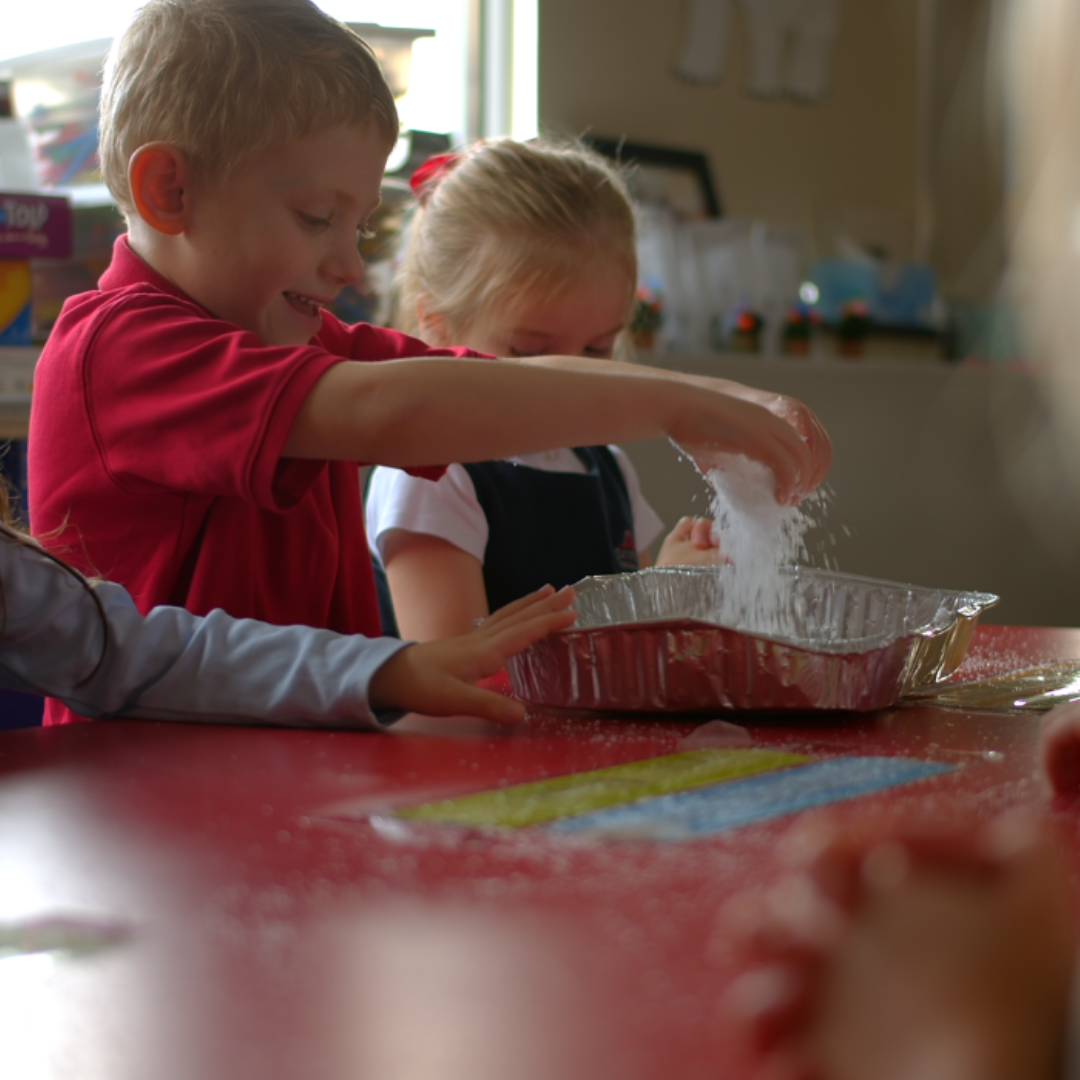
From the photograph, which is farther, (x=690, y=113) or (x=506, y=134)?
(x=690, y=113)

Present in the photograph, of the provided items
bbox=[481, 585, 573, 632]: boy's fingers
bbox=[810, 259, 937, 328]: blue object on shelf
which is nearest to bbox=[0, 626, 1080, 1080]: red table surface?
bbox=[481, 585, 573, 632]: boy's fingers

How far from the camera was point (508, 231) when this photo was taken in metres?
1.44

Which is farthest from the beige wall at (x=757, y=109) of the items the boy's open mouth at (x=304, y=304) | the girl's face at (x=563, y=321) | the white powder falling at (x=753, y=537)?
the white powder falling at (x=753, y=537)

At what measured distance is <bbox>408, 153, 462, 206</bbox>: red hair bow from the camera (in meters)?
1.57

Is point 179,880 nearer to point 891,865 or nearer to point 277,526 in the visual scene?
point 891,865

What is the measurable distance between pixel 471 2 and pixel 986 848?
9.42ft

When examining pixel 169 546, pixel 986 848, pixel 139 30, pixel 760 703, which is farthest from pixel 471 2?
pixel 986 848

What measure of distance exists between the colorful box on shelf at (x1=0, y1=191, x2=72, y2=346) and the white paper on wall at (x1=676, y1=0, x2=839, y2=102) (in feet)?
5.37

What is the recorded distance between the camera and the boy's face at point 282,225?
0.98 m

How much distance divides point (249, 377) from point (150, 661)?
189 millimetres

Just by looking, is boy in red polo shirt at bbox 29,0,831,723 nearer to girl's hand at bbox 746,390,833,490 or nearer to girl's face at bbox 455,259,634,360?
girl's hand at bbox 746,390,833,490

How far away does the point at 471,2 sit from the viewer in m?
2.81

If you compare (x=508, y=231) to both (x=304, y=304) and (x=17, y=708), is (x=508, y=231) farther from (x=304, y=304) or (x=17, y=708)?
(x=17, y=708)

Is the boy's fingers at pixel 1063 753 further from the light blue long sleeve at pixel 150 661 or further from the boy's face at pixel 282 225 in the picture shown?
the boy's face at pixel 282 225
